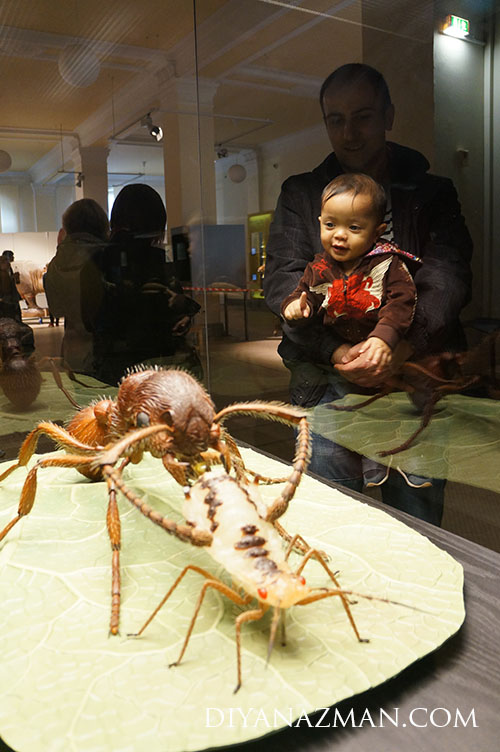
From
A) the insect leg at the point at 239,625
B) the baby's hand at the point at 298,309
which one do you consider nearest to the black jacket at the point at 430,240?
the baby's hand at the point at 298,309

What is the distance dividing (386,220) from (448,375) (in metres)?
0.45

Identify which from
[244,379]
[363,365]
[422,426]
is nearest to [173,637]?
[363,365]

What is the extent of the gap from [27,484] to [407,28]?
1.38 meters

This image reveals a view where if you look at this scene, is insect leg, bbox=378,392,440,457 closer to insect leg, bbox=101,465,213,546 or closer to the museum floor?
the museum floor

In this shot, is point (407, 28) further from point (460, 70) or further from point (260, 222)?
point (260, 222)

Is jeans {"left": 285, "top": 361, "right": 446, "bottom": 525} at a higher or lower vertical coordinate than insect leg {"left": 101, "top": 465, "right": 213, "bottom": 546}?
lower

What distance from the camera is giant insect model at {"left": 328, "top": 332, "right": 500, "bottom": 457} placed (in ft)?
4.89

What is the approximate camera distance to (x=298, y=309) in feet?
4.96

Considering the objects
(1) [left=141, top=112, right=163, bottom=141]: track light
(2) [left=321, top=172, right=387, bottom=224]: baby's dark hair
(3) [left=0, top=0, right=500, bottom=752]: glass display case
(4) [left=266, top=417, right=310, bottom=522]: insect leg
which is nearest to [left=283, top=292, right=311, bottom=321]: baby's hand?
(3) [left=0, top=0, right=500, bottom=752]: glass display case

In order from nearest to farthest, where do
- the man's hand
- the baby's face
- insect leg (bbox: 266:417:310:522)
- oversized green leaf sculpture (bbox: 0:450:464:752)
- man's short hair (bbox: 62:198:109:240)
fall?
oversized green leaf sculpture (bbox: 0:450:464:752) < insect leg (bbox: 266:417:310:522) < the baby's face < the man's hand < man's short hair (bbox: 62:198:109:240)

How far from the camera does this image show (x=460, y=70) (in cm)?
135

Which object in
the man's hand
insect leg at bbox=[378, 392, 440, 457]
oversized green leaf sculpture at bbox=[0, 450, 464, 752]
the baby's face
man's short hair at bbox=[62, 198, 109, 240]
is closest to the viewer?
oversized green leaf sculpture at bbox=[0, 450, 464, 752]

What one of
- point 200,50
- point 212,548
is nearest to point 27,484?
point 212,548

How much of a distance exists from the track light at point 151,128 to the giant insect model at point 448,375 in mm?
1228
